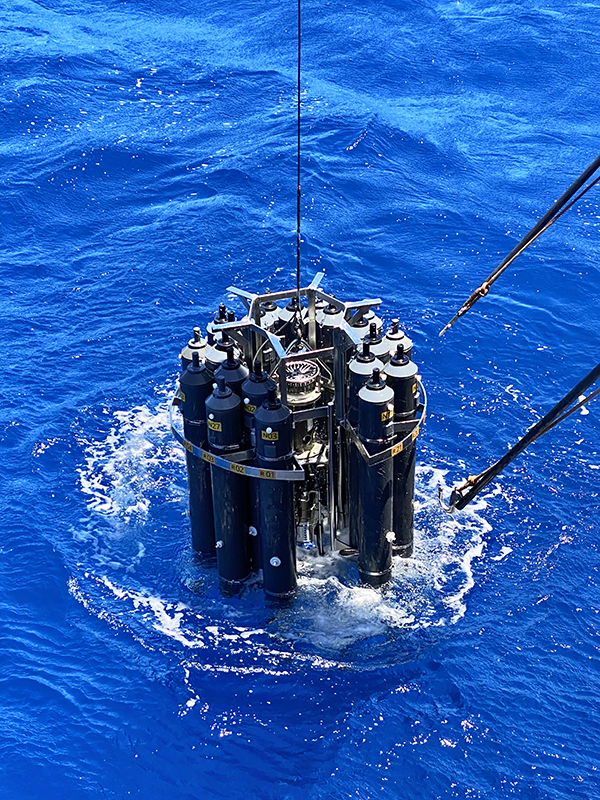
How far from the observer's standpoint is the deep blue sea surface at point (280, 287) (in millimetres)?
19125

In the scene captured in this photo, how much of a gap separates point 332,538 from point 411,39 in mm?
34796

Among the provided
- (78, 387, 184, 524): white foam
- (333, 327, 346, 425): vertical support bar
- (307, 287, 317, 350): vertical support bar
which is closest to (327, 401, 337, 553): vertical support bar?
(333, 327, 346, 425): vertical support bar

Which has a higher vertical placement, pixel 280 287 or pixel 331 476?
pixel 331 476

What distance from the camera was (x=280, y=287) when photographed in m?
32.7

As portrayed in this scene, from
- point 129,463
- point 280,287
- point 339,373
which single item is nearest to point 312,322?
point 339,373

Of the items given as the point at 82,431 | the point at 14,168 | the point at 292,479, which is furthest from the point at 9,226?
the point at 292,479

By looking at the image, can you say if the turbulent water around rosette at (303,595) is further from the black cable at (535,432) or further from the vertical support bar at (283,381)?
the vertical support bar at (283,381)

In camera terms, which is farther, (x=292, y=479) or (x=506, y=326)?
(x=506, y=326)

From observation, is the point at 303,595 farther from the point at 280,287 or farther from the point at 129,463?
the point at 280,287

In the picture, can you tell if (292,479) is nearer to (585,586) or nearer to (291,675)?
(291,675)

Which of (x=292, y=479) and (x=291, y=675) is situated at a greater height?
(x=292, y=479)

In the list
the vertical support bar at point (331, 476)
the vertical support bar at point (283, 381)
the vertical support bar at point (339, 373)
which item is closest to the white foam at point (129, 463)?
the vertical support bar at point (331, 476)

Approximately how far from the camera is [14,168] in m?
39.0

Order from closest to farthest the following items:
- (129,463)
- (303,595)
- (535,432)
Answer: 1. (535,432)
2. (303,595)
3. (129,463)
